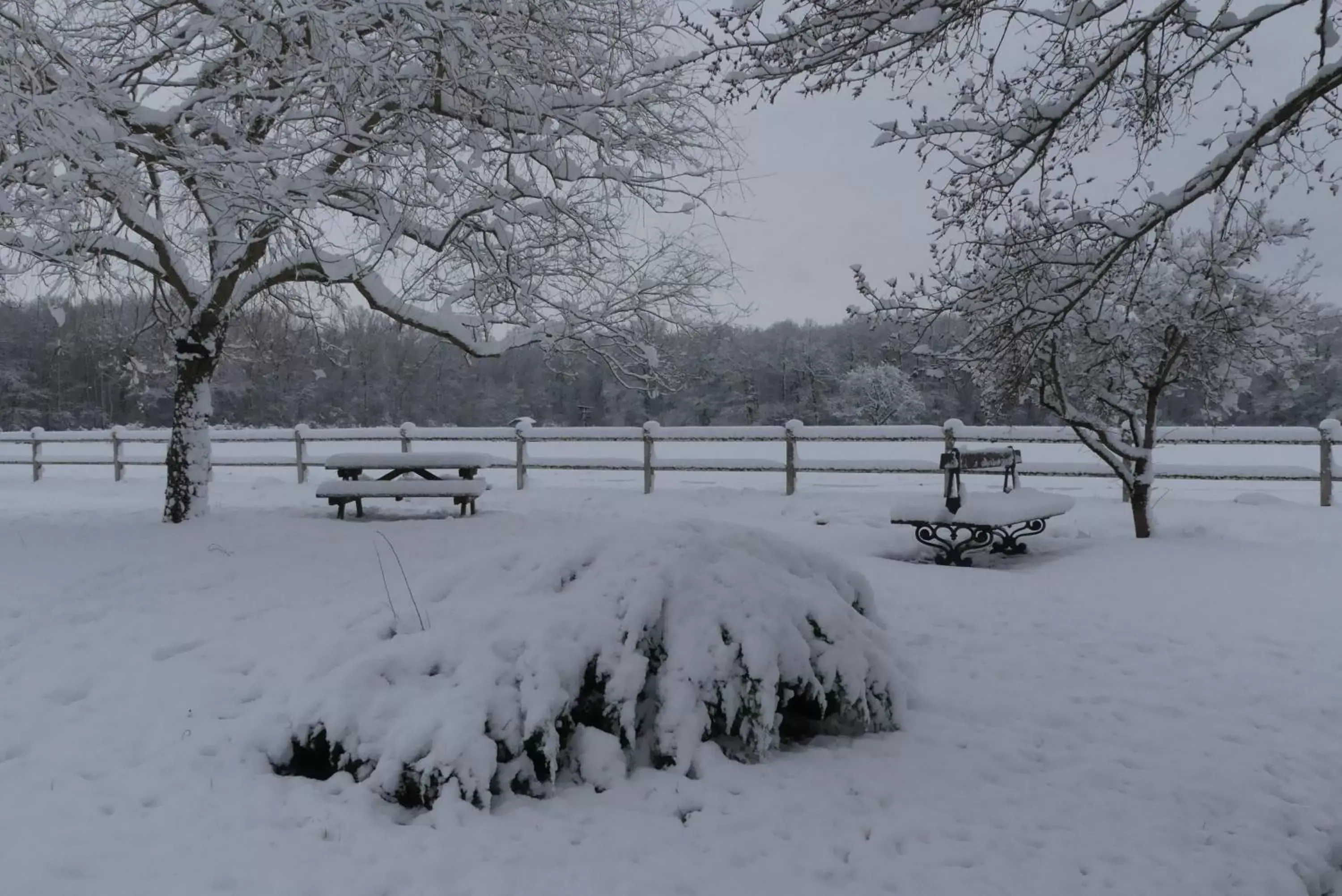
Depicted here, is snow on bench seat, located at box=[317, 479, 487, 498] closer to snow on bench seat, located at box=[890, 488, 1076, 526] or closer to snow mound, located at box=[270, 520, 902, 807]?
snow on bench seat, located at box=[890, 488, 1076, 526]

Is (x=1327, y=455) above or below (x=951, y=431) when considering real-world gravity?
below

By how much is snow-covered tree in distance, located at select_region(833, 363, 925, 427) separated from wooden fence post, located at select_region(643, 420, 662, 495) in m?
35.6

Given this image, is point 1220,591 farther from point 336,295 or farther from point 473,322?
point 336,295

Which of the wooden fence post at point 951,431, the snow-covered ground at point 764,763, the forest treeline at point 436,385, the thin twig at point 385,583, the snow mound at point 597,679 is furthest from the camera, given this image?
the wooden fence post at point 951,431

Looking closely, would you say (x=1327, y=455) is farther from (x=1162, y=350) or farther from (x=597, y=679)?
(x=597, y=679)

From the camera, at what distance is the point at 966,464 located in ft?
26.4

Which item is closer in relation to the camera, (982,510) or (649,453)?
(982,510)

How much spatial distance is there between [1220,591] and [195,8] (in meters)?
9.64

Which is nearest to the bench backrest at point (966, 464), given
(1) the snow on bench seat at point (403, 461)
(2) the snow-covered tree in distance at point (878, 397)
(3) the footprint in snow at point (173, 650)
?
(1) the snow on bench seat at point (403, 461)

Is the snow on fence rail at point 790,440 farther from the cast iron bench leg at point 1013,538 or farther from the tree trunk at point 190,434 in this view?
the tree trunk at point 190,434

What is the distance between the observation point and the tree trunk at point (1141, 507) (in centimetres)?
832

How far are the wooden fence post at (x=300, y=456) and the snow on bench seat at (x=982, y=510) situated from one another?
1057 cm

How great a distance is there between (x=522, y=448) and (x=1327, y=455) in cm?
1060

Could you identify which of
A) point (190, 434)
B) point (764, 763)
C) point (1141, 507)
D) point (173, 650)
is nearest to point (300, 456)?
point (190, 434)
